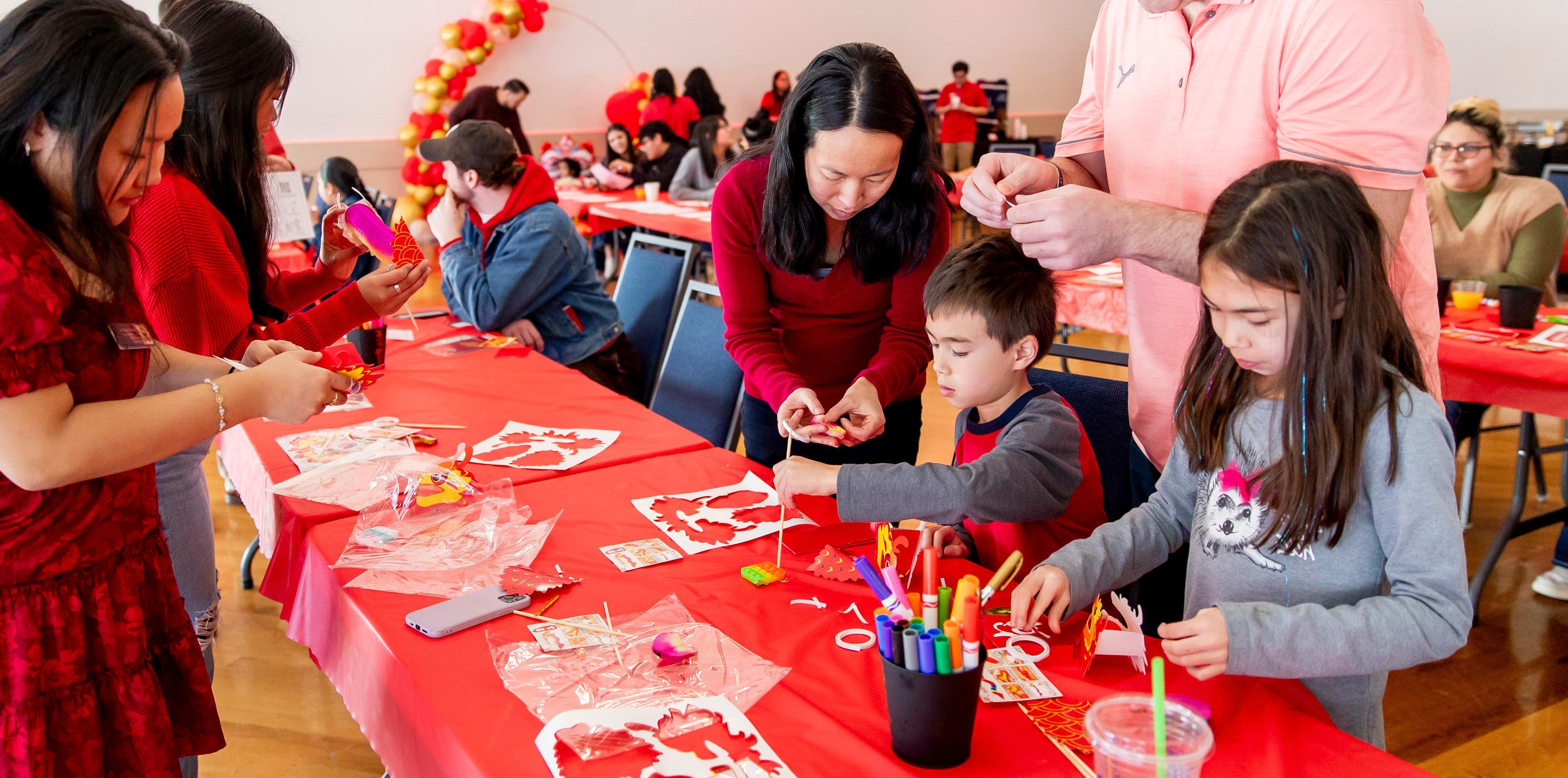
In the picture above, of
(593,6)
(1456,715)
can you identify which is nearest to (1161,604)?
(1456,715)

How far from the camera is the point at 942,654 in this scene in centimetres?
91

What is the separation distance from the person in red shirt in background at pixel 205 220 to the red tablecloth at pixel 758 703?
0.76 ft

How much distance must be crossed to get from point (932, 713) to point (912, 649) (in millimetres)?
70

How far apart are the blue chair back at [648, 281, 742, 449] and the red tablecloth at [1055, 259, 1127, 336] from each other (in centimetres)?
127

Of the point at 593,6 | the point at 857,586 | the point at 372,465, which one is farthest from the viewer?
the point at 593,6

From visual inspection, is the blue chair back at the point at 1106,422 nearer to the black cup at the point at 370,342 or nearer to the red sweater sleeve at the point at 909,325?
the red sweater sleeve at the point at 909,325

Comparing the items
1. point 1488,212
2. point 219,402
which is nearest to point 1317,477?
point 219,402

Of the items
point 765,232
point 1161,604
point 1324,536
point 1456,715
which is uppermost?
point 765,232

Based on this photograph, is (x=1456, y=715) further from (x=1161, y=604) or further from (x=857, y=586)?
(x=857, y=586)

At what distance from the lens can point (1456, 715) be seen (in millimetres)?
2309

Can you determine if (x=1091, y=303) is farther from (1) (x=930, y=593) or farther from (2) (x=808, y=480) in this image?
(1) (x=930, y=593)

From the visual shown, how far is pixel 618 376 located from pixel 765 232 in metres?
1.31

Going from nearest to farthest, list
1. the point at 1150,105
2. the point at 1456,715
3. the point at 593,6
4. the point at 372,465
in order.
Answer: the point at 1150,105 < the point at 372,465 < the point at 1456,715 < the point at 593,6

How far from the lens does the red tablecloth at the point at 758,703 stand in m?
1.00
